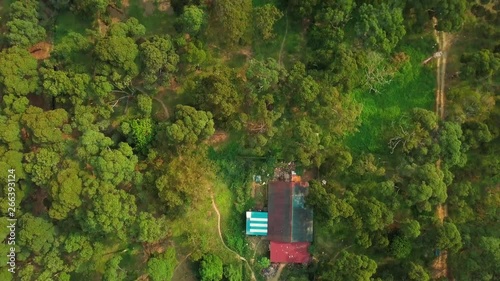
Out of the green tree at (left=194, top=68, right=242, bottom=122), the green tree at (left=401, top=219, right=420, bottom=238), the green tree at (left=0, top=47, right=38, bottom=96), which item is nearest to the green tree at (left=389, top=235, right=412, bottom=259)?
the green tree at (left=401, top=219, right=420, bottom=238)

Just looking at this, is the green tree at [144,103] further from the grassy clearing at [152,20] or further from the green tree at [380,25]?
the green tree at [380,25]

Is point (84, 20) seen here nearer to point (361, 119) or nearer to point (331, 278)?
point (361, 119)

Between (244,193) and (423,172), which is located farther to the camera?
(244,193)

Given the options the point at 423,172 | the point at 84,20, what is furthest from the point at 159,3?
the point at 423,172

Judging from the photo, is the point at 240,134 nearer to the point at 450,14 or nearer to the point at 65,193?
the point at 65,193

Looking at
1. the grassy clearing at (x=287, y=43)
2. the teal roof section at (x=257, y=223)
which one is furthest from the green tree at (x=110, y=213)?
the grassy clearing at (x=287, y=43)

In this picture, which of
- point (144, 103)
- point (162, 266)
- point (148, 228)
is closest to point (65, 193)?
point (148, 228)
